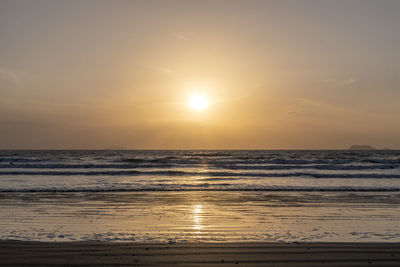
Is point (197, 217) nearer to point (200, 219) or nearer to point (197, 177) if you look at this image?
point (200, 219)

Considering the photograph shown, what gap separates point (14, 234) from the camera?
23.8ft

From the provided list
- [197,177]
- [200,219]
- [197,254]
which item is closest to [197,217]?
[200,219]

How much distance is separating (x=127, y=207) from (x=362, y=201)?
8.42 metres

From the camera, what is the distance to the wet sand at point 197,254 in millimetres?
5246

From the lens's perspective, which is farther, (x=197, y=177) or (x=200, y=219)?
(x=197, y=177)

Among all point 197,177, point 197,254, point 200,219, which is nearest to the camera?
point 197,254

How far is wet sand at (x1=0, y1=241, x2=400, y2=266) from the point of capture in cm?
525

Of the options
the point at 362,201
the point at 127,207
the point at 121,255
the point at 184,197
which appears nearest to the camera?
the point at 121,255

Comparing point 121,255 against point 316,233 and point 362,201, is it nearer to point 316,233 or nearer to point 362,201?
point 316,233

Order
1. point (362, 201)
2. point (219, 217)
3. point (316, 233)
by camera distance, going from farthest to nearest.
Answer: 1. point (362, 201)
2. point (219, 217)
3. point (316, 233)

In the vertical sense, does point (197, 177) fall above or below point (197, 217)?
above

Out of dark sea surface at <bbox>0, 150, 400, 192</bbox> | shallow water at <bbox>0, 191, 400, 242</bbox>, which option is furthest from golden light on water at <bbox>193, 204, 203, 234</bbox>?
dark sea surface at <bbox>0, 150, 400, 192</bbox>

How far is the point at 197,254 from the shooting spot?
18.5 ft

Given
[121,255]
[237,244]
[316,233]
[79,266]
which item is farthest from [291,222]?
[79,266]
